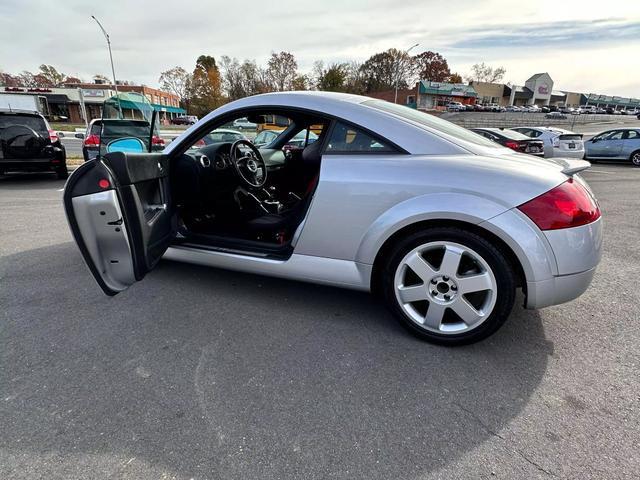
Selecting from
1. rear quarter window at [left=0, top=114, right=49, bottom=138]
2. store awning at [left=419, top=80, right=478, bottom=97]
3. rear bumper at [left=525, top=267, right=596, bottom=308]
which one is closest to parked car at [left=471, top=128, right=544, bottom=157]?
rear bumper at [left=525, top=267, right=596, bottom=308]

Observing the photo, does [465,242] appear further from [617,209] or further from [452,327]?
[617,209]

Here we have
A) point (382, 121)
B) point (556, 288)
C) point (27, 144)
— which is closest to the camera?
point (556, 288)

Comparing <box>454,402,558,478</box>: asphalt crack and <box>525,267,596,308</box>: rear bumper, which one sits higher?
<box>525,267,596,308</box>: rear bumper

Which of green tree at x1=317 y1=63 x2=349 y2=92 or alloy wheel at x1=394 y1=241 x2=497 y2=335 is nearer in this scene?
alloy wheel at x1=394 y1=241 x2=497 y2=335

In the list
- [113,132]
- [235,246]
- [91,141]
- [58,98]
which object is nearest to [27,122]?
[91,141]

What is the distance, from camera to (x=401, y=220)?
2314 mm

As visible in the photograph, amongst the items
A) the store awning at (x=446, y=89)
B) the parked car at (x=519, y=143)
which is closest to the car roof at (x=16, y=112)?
the parked car at (x=519, y=143)

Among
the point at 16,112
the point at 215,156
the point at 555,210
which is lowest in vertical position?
the point at 555,210

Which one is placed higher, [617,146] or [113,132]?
[113,132]

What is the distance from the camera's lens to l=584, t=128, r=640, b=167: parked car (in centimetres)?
1365

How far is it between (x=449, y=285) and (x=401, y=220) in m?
0.49

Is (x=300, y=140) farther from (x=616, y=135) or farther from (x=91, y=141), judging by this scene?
(x=616, y=135)

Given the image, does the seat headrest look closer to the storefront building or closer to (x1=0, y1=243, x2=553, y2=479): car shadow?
(x1=0, y1=243, x2=553, y2=479): car shadow

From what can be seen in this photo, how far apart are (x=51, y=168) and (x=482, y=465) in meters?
10.00
